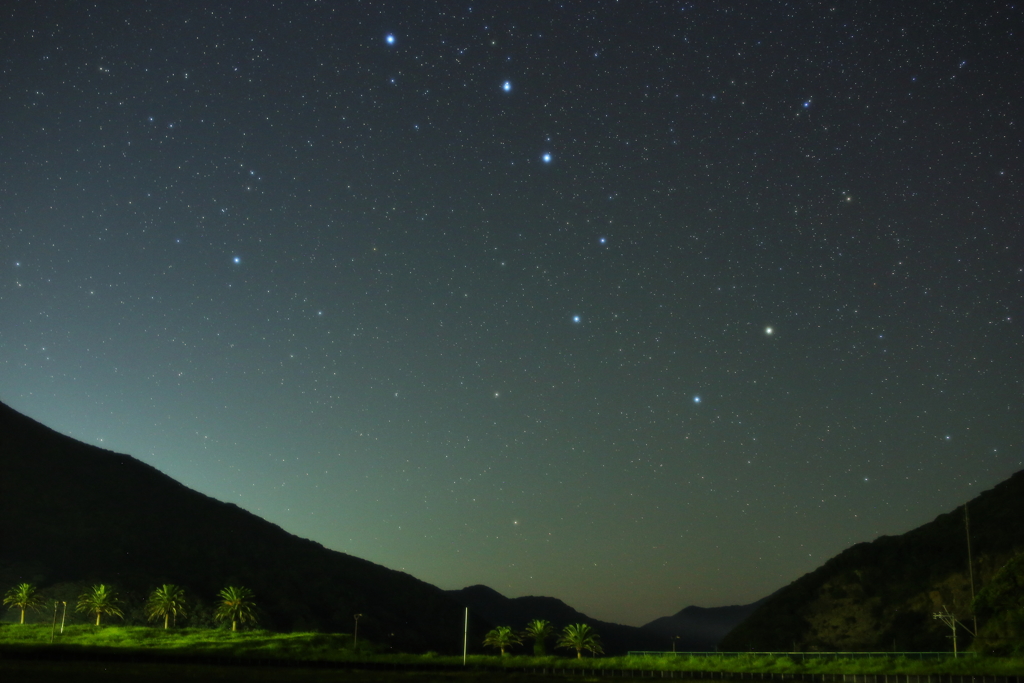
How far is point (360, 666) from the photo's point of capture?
67562mm

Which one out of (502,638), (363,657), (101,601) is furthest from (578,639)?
(101,601)

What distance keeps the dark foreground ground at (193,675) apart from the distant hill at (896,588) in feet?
215

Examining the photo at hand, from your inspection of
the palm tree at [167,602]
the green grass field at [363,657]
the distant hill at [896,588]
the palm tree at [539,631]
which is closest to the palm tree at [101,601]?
the palm tree at [167,602]

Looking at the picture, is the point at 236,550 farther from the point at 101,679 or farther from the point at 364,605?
the point at 101,679

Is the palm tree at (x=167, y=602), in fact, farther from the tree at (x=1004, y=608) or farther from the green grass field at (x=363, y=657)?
the tree at (x=1004, y=608)

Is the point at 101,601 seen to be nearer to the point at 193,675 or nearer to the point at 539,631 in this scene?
the point at 539,631

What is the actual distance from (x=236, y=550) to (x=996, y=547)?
487 feet

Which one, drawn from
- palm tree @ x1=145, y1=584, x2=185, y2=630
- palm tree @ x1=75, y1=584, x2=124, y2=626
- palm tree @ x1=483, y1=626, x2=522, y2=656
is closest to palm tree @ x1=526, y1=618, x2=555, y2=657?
palm tree @ x1=483, y1=626, x2=522, y2=656

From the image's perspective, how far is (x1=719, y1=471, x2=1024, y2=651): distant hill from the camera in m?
105

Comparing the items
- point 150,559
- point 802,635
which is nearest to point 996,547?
point 802,635

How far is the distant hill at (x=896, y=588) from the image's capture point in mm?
104562

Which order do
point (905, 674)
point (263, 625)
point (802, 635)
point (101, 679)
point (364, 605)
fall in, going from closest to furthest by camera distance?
point (101, 679)
point (905, 674)
point (802, 635)
point (263, 625)
point (364, 605)

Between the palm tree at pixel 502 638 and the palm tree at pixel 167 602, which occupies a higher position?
the palm tree at pixel 167 602

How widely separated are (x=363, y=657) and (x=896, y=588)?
75.1 m
